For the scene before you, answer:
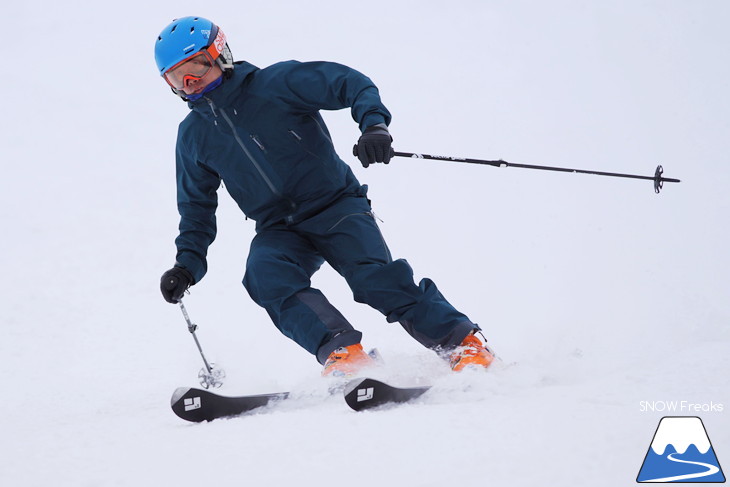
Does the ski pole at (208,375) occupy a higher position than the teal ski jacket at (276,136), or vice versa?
Answer: the teal ski jacket at (276,136)

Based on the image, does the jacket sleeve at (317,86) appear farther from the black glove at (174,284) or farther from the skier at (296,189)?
the black glove at (174,284)

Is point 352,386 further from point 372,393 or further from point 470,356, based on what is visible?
point 470,356

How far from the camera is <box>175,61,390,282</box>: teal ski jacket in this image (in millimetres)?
3762

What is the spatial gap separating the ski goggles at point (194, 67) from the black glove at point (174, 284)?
0.97 metres

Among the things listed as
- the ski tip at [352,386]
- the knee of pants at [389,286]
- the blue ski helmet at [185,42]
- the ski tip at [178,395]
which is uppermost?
the blue ski helmet at [185,42]

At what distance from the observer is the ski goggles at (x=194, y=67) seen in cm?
370

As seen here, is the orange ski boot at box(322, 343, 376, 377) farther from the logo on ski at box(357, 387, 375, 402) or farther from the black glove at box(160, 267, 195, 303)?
the black glove at box(160, 267, 195, 303)

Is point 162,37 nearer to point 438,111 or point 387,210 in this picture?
point 387,210

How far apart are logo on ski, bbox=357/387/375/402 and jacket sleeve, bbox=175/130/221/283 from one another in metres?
1.70

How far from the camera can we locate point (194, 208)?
13.7ft

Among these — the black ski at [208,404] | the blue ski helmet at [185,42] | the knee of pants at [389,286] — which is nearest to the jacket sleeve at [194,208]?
the blue ski helmet at [185,42]

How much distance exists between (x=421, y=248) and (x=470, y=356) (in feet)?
18.1

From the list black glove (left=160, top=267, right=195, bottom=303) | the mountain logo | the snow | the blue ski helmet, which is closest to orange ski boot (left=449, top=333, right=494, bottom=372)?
the snow

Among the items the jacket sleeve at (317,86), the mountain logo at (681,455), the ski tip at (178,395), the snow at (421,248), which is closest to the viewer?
the mountain logo at (681,455)
